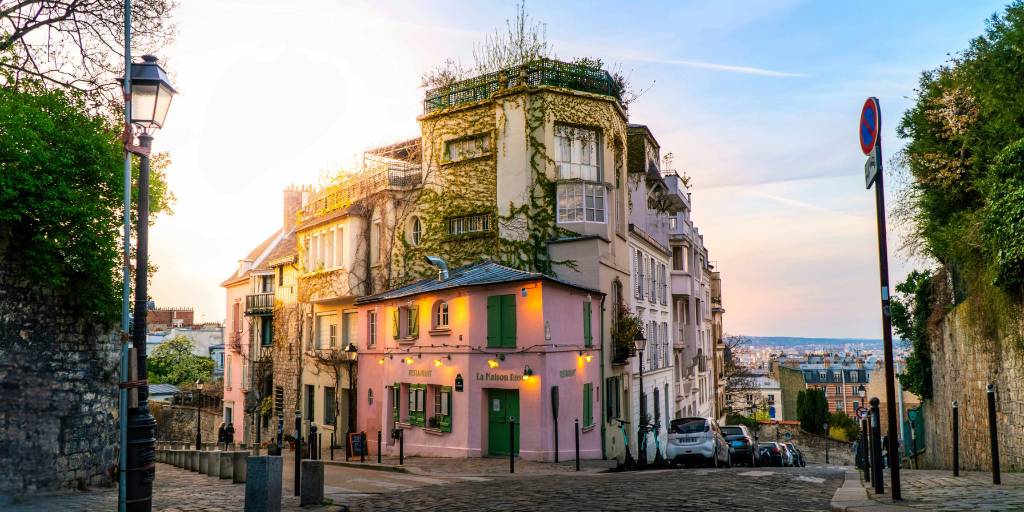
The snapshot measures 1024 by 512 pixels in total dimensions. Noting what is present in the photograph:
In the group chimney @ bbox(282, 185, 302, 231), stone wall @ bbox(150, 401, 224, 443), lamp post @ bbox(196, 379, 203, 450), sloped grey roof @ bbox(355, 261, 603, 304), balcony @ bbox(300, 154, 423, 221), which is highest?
chimney @ bbox(282, 185, 302, 231)

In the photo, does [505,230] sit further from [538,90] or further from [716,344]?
[716,344]

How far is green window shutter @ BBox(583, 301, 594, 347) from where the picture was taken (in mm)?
23016

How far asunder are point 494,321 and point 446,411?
3075 millimetres

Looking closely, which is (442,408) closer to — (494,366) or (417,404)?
(417,404)

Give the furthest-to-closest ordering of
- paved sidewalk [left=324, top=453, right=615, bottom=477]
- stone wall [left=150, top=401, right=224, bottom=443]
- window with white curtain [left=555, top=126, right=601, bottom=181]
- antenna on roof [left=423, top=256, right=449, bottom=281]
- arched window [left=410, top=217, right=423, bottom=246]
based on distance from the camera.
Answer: stone wall [left=150, top=401, right=224, bottom=443]
arched window [left=410, top=217, right=423, bottom=246]
window with white curtain [left=555, top=126, right=601, bottom=181]
antenna on roof [left=423, top=256, right=449, bottom=281]
paved sidewalk [left=324, top=453, right=615, bottom=477]

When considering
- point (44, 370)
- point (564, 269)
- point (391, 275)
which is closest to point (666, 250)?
point (564, 269)

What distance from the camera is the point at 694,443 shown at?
1925 centimetres

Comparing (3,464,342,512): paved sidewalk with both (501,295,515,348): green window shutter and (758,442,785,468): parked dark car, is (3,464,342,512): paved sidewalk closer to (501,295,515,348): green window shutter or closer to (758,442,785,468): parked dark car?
(501,295,515,348): green window shutter

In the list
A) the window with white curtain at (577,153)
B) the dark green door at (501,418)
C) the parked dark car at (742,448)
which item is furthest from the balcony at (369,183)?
the parked dark car at (742,448)

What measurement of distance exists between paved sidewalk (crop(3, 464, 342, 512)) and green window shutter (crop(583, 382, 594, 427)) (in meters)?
11.1

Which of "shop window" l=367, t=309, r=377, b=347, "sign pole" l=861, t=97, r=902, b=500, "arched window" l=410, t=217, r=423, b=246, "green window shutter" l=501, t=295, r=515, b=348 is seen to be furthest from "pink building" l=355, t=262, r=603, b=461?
"sign pole" l=861, t=97, r=902, b=500

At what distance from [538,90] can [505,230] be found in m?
5.03

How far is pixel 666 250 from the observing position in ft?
115

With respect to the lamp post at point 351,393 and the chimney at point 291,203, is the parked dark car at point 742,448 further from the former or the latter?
the chimney at point 291,203
